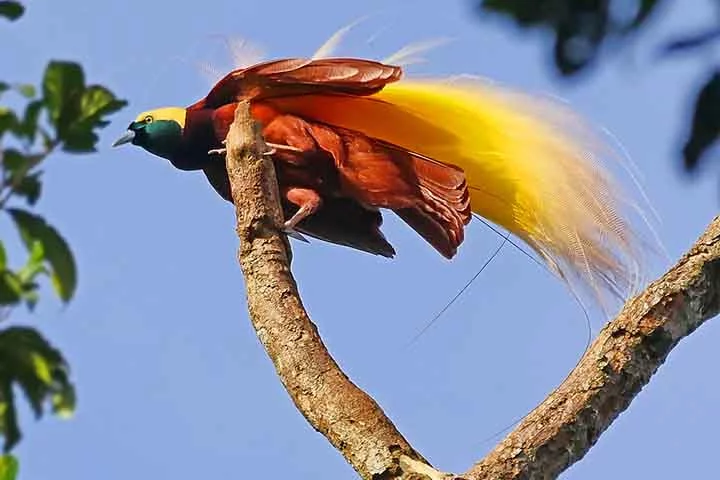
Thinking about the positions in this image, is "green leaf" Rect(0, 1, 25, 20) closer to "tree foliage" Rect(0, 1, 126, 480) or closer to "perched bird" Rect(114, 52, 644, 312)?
"tree foliage" Rect(0, 1, 126, 480)

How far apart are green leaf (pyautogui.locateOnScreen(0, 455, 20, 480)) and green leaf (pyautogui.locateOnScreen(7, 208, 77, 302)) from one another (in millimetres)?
447

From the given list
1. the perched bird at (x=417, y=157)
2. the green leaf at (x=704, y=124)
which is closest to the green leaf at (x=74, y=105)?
the green leaf at (x=704, y=124)

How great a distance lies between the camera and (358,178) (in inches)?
140

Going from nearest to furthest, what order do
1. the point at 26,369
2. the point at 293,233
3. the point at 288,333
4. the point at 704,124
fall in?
the point at 704,124 < the point at 26,369 < the point at 288,333 < the point at 293,233

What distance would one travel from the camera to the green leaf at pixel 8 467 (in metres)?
1.60

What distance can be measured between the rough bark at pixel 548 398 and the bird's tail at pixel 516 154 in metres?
0.42

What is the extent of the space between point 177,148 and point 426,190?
78 centimetres

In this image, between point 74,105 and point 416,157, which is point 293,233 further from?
point 74,105

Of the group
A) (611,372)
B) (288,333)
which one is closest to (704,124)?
(611,372)

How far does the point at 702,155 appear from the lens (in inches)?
36.6

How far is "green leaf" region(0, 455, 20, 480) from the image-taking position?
5.24 ft

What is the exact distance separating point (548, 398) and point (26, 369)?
1.95 meters

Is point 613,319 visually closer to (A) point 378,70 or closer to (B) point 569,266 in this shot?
(B) point 569,266

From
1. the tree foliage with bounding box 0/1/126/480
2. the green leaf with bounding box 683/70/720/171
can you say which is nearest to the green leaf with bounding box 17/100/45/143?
the tree foliage with bounding box 0/1/126/480
